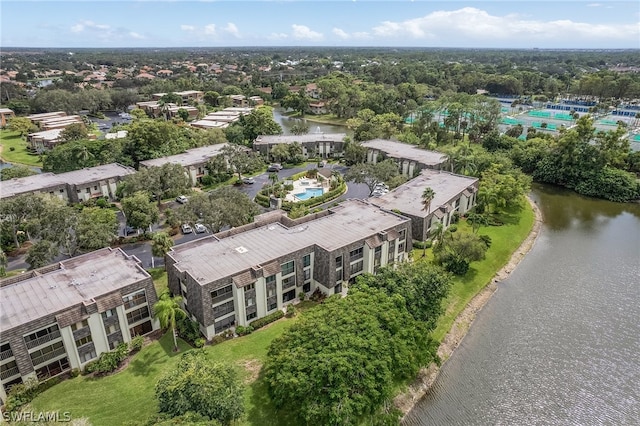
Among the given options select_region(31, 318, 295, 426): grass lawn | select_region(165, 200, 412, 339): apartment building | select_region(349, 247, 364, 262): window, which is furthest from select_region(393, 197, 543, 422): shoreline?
select_region(349, 247, 364, 262): window

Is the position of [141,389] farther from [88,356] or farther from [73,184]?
[73,184]

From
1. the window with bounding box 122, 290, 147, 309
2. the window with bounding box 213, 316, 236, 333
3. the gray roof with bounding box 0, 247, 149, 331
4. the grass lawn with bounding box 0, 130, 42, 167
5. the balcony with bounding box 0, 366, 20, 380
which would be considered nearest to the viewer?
the balcony with bounding box 0, 366, 20, 380

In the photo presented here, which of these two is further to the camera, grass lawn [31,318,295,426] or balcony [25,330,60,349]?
balcony [25,330,60,349]

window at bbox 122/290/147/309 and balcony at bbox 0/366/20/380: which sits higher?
window at bbox 122/290/147/309

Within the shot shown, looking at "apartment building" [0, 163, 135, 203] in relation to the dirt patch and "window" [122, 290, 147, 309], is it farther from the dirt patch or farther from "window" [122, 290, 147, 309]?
the dirt patch

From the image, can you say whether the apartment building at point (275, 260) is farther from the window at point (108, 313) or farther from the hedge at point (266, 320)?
the window at point (108, 313)

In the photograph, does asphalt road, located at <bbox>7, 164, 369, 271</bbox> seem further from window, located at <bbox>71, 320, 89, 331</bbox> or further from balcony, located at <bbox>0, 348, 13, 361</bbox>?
balcony, located at <bbox>0, 348, 13, 361</bbox>

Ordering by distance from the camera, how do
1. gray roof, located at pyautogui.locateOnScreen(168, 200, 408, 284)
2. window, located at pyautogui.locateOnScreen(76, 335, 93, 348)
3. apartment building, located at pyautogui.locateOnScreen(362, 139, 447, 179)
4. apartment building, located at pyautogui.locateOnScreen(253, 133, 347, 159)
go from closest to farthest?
window, located at pyautogui.locateOnScreen(76, 335, 93, 348)
gray roof, located at pyautogui.locateOnScreen(168, 200, 408, 284)
apartment building, located at pyautogui.locateOnScreen(362, 139, 447, 179)
apartment building, located at pyautogui.locateOnScreen(253, 133, 347, 159)
